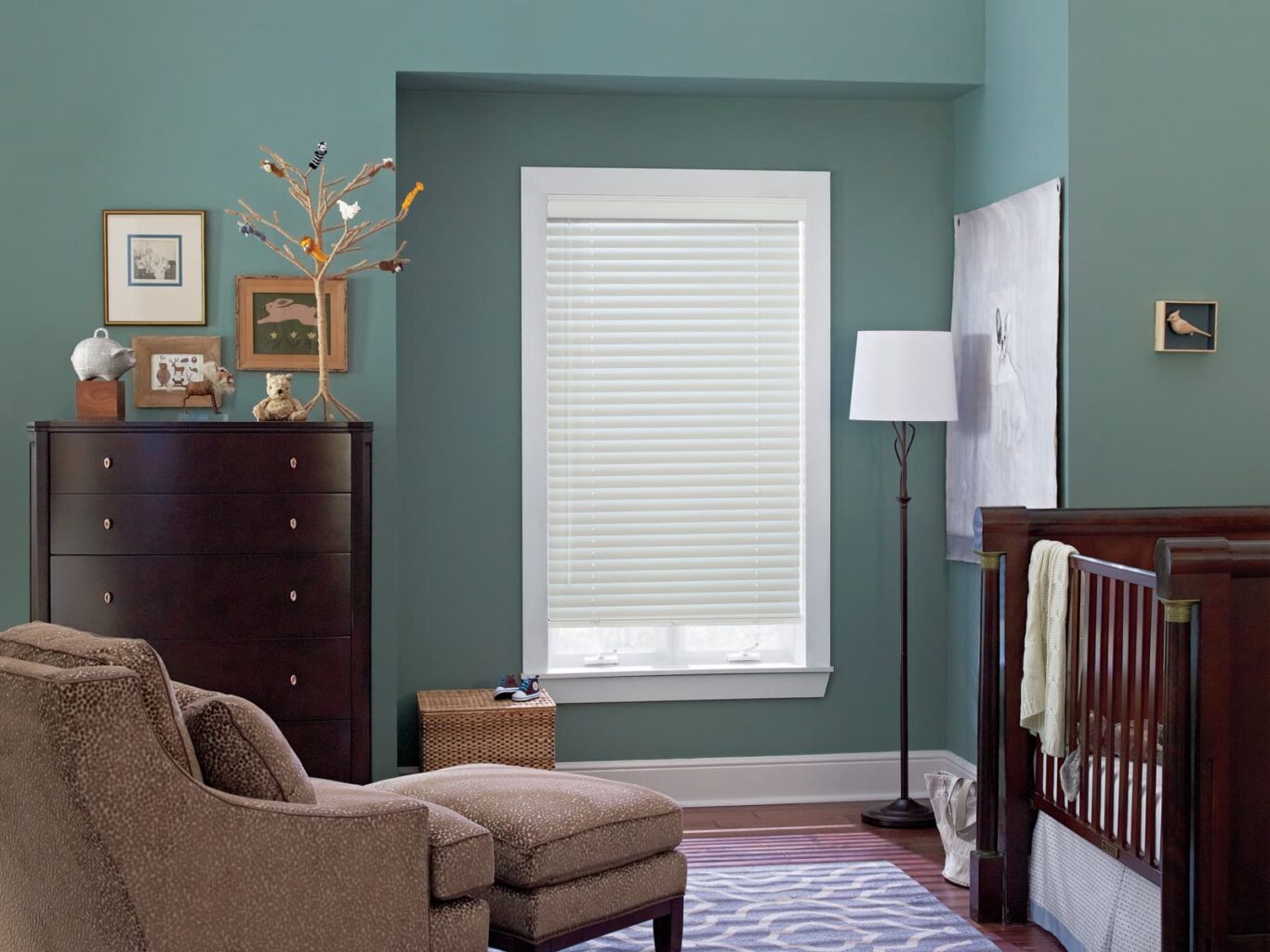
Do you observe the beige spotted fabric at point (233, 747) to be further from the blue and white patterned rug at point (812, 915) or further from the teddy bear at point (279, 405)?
the teddy bear at point (279, 405)

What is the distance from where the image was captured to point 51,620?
3432 millimetres

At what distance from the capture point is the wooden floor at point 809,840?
3.78m

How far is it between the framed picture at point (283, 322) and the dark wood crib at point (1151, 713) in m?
1.92

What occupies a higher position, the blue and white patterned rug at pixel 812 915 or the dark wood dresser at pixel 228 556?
the dark wood dresser at pixel 228 556

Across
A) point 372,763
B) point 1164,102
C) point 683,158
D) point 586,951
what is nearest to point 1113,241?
point 1164,102

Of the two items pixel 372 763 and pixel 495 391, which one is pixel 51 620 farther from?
pixel 495 391

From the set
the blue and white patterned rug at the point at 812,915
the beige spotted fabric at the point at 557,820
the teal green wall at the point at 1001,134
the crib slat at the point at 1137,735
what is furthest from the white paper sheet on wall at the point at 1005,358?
the beige spotted fabric at the point at 557,820

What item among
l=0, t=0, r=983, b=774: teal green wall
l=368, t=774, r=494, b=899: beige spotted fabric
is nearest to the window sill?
l=0, t=0, r=983, b=774: teal green wall

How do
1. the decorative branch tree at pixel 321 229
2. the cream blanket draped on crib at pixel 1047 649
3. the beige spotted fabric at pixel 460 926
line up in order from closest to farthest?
the beige spotted fabric at pixel 460 926 → the cream blanket draped on crib at pixel 1047 649 → the decorative branch tree at pixel 321 229

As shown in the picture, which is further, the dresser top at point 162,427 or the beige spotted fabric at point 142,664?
the dresser top at point 162,427

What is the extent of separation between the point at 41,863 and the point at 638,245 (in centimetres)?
286

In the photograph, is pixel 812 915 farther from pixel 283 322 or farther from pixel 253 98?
pixel 253 98

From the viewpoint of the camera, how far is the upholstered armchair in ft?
6.27

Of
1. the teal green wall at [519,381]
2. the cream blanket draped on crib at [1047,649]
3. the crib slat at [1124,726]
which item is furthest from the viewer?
the teal green wall at [519,381]
